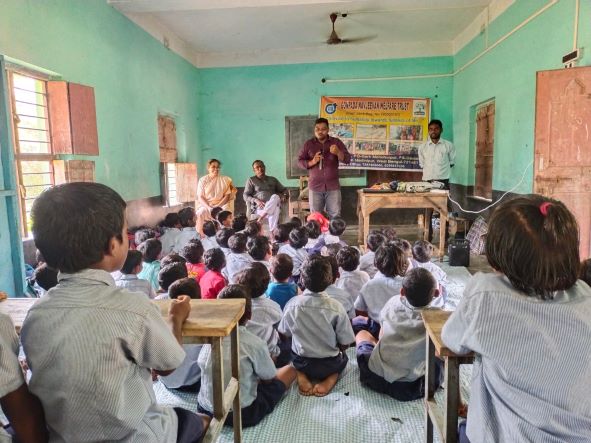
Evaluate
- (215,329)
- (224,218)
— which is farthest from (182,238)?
(215,329)

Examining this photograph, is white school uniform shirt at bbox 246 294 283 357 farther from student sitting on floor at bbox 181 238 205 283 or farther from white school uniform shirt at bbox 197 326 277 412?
student sitting on floor at bbox 181 238 205 283

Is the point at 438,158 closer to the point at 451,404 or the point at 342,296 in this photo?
the point at 342,296

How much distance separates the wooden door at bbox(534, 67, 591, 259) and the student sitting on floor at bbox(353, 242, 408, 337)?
1756 mm

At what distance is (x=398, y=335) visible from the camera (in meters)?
1.88

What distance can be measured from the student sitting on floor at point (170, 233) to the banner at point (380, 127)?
372cm

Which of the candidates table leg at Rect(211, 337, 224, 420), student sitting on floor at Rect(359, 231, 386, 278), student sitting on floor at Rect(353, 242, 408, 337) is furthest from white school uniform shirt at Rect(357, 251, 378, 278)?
table leg at Rect(211, 337, 224, 420)

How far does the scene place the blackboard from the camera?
762cm

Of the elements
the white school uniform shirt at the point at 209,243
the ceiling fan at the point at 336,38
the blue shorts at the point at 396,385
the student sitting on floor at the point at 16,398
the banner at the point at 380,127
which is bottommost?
the blue shorts at the point at 396,385

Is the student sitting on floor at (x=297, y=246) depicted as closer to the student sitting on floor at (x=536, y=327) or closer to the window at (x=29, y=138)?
the window at (x=29, y=138)

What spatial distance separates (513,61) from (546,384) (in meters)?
4.67

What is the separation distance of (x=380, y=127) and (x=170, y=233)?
4426mm

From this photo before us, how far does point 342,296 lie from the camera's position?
250 cm

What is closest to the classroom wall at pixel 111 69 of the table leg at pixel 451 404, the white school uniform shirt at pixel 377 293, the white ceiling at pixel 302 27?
the white ceiling at pixel 302 27

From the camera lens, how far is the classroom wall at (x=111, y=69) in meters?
3.29
